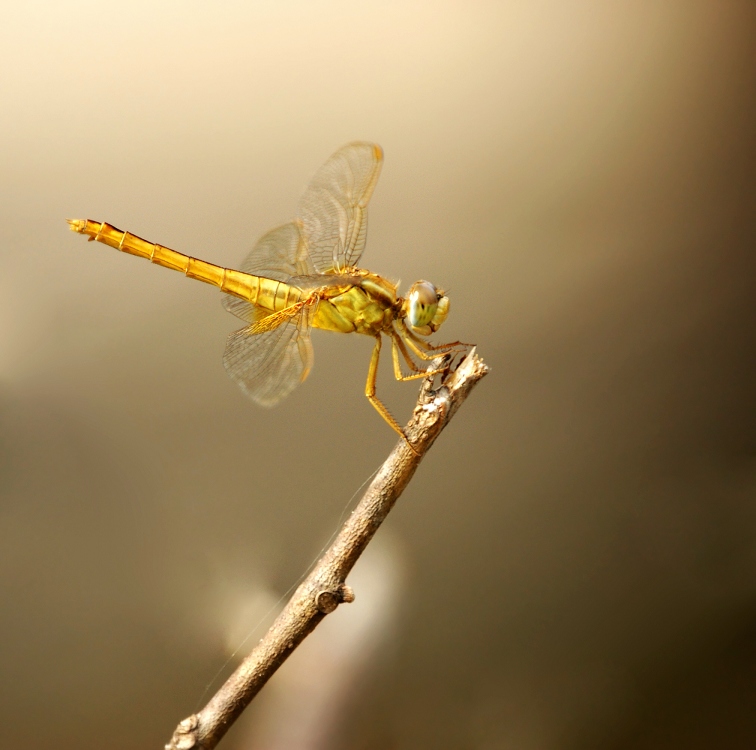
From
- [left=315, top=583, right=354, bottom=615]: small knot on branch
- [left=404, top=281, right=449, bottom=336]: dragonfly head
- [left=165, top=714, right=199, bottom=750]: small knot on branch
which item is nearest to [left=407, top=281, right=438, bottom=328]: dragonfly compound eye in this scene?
[left=404, top=281, right=449, bottom=336]: dragonfly head

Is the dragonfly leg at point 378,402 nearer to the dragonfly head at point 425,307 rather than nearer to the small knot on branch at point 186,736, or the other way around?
the dragonfly head at point 425,307

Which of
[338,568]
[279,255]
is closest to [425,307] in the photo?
[279,255]

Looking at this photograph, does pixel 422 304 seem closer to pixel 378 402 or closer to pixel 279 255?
pixel 378 402

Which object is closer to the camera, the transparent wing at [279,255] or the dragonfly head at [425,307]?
the dragonfly head at [425,307]

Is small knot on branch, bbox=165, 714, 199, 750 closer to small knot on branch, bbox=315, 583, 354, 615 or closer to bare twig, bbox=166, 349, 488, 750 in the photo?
bare twig, bbox=166, 349, 488, 750

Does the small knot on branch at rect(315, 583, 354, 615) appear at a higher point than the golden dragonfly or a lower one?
lower

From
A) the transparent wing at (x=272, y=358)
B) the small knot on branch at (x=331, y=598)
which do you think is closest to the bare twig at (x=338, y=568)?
the small knot on branch at (x=331, y=598)
